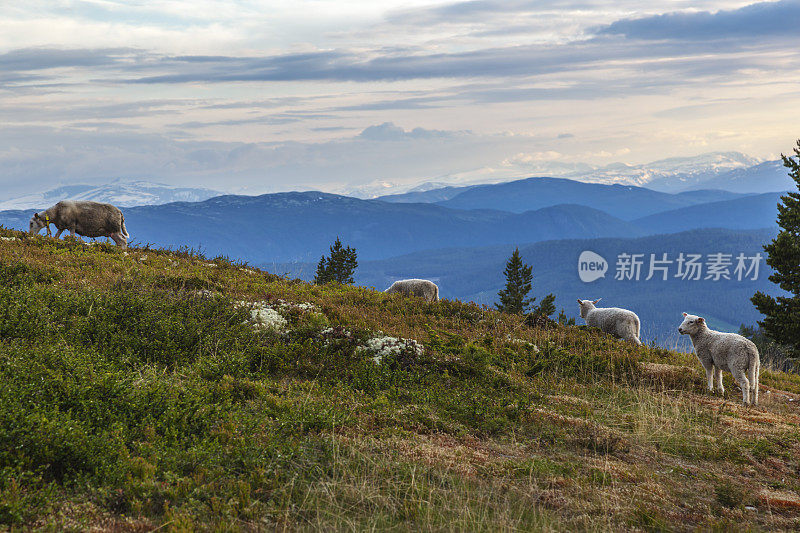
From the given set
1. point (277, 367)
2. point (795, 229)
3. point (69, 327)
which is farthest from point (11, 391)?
point (795, 229)

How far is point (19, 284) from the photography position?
13766 mm

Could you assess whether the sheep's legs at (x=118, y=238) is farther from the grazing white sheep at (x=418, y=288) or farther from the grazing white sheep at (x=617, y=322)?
the grazing white sheep at (x=617, y=322)

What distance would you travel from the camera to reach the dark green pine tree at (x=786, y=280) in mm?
28672

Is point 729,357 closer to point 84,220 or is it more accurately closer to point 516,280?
point 84,220

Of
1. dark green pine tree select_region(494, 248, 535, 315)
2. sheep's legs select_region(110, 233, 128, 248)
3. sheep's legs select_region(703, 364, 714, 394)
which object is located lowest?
dark green pine tree select_region(494, 248, 535, 315)

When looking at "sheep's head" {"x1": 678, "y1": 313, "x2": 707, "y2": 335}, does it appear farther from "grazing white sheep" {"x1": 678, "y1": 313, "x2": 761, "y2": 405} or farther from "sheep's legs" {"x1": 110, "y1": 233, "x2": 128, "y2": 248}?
"sheep's legs" {"x1": 110, "y1": 233, "x2": 128, "y2": 248}

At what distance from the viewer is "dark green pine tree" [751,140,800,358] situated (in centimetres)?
2867

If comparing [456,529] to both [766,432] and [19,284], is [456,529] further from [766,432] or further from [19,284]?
[19,284]

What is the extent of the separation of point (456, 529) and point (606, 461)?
126 inches

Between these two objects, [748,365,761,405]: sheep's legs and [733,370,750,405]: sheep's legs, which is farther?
[748,365,761,405]: sheep's legs

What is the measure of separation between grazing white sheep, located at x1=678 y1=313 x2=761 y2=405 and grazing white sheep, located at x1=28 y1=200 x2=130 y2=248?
21.6 meters

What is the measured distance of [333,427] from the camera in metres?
7.98

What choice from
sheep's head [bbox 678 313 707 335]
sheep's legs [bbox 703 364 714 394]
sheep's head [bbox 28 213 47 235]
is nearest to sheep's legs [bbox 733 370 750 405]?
sheep's legs [bbox 703 364 714 394]

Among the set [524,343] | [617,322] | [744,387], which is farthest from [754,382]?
[617,322]
